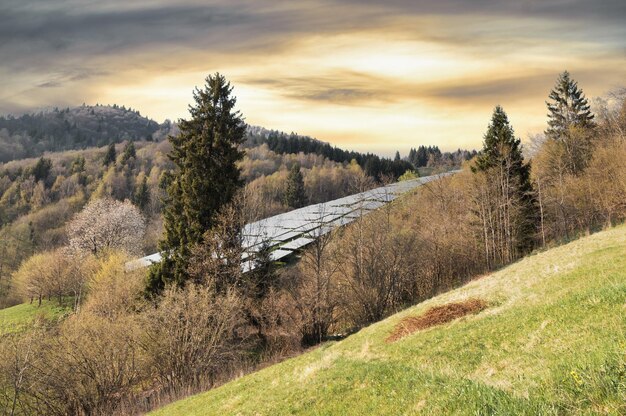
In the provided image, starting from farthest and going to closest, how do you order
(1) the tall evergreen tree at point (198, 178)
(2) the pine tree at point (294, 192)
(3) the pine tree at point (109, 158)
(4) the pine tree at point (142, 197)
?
(3) the pine tree at point (109, 158) → (4) the pine tree at point (142, 197) → (2) the pine tree at point (294, 192) → (1) the tall evergreen tree at point (198, 178)

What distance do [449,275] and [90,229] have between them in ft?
247

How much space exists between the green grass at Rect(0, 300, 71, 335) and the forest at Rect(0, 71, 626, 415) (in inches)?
34.6

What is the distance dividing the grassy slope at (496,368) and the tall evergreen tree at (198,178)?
69.5 feet

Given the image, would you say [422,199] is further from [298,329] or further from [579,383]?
[579,383]

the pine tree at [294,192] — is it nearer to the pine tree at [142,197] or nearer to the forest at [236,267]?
the pine tree at [142,197]

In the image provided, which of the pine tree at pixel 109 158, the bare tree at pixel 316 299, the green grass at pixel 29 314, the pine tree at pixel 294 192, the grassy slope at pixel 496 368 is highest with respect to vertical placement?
the pine tree at pixel 109 158

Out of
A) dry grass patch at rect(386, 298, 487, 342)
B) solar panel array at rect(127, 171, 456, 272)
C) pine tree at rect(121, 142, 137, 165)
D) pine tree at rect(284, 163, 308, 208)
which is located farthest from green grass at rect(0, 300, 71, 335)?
pine tree at rect(121, 142, 137, 165)

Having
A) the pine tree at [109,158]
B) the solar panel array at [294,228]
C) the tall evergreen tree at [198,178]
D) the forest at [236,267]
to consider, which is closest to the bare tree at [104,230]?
the forest at [236,267]

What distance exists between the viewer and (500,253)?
53.3 metres

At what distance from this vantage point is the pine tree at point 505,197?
50.6 m

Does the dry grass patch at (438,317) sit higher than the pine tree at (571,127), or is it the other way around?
the pine tree at (571,127)

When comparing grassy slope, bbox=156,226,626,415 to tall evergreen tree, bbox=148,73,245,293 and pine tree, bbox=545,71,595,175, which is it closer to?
tall evergreen tree, bbox=148,73,245,293

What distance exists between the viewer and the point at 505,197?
167 ft

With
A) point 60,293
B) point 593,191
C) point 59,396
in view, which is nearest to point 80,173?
point 60,293
